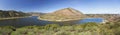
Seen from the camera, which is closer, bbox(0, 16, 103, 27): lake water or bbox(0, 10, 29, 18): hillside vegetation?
bbox(0, 10, 29, 18): hillside vegetation

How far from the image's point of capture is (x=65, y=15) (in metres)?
18.4

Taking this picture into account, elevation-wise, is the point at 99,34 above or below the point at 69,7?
below

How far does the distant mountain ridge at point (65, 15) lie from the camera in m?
17.0

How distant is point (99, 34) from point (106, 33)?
445 mm

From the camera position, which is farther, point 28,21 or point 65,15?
point 65,15

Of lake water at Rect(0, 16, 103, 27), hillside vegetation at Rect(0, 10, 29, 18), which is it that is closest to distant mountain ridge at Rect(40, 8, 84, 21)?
lake water at Rect(0, 16, 103, 27)

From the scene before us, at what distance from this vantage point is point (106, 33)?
11422 millimetres

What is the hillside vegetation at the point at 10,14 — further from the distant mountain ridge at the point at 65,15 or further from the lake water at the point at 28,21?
the distant mountain ridge at the point at 65,15

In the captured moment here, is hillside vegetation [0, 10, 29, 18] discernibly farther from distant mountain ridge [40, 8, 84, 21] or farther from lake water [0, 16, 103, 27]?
distant mountain ridge [40, 8, 84, 21]

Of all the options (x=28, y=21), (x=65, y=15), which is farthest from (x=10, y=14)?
(x=65, y=15)

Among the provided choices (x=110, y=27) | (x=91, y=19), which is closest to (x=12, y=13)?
(x=91, y=19)

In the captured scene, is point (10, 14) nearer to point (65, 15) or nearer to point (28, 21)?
point (28, 21)

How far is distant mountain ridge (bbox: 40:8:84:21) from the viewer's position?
1697cm

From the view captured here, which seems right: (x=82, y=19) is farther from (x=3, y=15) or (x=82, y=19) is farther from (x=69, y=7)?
(x=3, y=15)
